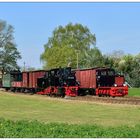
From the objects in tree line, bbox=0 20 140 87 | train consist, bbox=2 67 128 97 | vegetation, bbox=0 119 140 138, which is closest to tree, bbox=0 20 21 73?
tree line, bbox=0 20 140 87

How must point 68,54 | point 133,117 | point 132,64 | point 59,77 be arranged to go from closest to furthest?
1. point 133,117
2. point 59,77
3. point 132,64
4. point 68,54

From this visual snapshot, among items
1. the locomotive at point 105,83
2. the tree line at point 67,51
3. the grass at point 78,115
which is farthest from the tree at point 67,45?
the grass at point 78,115

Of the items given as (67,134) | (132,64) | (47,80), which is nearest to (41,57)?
(132,64)

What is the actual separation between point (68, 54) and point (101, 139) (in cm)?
8762

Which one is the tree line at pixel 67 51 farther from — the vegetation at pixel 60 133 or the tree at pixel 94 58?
the vegetation at pixel 60 133

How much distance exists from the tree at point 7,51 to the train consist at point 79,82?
57605 mm

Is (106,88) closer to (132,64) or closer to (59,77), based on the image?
(59,77)

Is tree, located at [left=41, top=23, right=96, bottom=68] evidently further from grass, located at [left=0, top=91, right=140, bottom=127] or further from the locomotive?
grass, located at [left=0, top=91, right=140, bottom=127]

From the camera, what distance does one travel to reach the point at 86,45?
4141 inches

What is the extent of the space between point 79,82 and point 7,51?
65.1 m

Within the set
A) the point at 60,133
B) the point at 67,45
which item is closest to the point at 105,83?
the point at 60,133

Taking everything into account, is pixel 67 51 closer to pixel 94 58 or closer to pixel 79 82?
pixel 94 58

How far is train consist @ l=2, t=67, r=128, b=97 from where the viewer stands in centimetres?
4091

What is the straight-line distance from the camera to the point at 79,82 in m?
45.2
